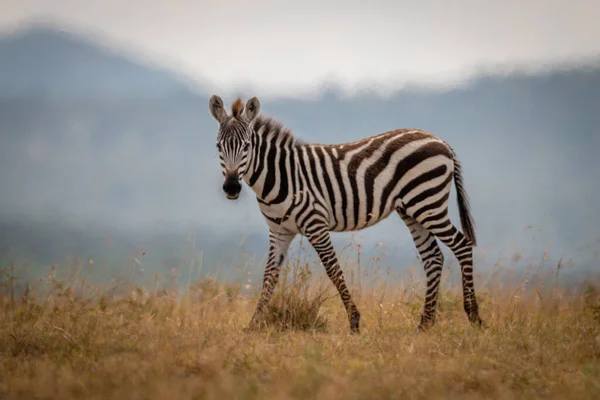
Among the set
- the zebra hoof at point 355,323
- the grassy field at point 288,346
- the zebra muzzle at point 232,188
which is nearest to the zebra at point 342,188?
the zebra hoof at point 355,323

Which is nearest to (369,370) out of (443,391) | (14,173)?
(443,391)

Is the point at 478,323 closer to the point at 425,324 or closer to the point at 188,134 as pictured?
the point at 425,324

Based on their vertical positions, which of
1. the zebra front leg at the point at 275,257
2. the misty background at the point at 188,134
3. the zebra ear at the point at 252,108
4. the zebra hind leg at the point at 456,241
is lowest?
the zebra front leg at the point at 275,257

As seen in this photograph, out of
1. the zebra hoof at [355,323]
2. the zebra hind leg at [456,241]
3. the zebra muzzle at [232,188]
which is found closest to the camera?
the zebra muzzle at [232,188]

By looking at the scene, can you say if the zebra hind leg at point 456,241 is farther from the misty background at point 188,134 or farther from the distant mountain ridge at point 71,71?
the distant mountain ridge at point 71,71

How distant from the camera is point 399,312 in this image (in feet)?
31.4

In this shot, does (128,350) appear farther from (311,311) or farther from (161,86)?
(161,86)

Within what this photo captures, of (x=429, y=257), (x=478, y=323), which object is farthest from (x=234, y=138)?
(x=478, y=323)

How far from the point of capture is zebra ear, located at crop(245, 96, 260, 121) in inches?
346

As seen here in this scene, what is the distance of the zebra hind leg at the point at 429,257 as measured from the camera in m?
9.28

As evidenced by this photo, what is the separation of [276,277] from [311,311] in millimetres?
743

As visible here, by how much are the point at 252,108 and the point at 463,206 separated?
355 centimetres

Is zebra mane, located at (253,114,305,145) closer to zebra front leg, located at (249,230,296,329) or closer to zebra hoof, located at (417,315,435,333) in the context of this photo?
zebra front leg, located at (249,230,296,329)

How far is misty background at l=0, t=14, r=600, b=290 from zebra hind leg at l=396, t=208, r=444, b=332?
28.3 metres
